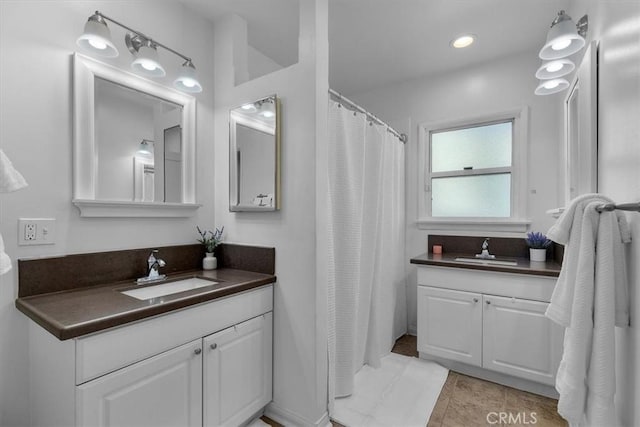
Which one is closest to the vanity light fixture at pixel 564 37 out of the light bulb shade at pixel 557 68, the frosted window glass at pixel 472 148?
the light bulb shade at pixel 557 68

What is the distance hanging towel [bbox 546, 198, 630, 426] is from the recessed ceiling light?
5.99ft

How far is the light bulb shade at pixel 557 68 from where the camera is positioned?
1582 millimetres

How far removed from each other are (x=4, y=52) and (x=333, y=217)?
1.73 meters

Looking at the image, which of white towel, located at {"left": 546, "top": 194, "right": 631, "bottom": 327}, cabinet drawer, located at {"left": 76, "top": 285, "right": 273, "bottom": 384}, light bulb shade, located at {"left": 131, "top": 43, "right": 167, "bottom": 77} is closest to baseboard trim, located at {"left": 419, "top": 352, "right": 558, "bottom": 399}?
white towel, located at {"left": 546, "top": 194, "right": 631, "bottom": 327}

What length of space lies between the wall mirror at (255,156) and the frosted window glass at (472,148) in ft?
6.11

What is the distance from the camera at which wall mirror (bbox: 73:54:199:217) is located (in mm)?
1480

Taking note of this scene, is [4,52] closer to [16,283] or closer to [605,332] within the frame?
[16,283]

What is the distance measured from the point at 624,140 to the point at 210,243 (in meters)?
2.08

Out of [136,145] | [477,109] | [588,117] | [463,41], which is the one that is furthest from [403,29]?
[136,145]

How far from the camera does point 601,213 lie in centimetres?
94

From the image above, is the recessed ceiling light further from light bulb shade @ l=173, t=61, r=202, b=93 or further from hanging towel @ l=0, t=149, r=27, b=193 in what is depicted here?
hanging towel @ l=0, t=149, r=27, b=193

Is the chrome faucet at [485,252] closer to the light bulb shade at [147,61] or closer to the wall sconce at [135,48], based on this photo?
the wall sconce at [135,48]

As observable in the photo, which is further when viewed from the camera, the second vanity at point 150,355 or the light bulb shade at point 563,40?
the light bulb shade at point 563,40

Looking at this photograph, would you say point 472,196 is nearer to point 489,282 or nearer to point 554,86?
point 489,282
